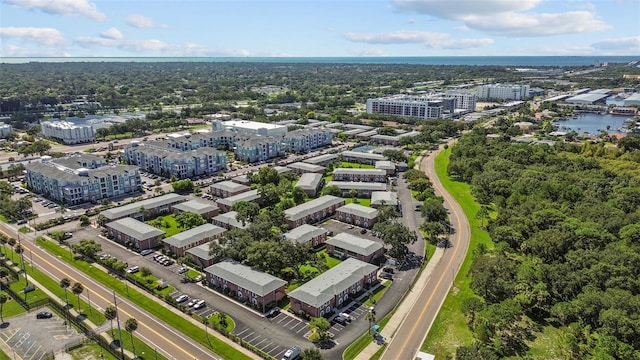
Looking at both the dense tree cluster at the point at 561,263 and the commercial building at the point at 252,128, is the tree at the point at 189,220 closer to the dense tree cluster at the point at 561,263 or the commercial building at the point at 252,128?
the dense tree cluster at the point at 561,263

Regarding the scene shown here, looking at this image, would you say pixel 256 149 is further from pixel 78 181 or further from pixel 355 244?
pixel 355 244

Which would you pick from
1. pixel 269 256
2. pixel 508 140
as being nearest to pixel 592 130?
pixel 508 140

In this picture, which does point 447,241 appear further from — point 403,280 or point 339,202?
point 339,202

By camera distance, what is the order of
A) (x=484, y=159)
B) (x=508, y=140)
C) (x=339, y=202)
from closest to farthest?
(x=339, y=202)
(x=484, y=159)
(x=508, y=140)

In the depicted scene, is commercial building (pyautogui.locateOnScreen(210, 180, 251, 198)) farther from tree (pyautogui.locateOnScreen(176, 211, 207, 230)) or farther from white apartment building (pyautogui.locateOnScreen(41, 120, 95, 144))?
white apartment building (pyautogui.locateOnScreen(41, 120, 95, 144))

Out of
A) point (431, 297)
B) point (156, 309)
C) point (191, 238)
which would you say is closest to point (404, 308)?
point (431, 297)
